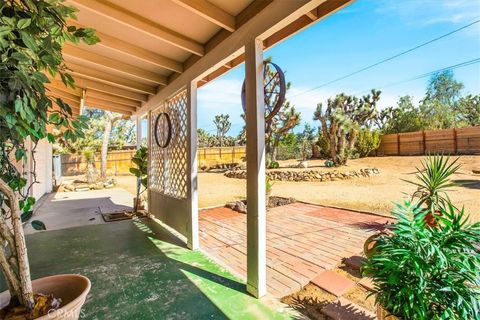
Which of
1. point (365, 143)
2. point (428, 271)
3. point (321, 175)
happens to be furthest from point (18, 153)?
point (365, 143)

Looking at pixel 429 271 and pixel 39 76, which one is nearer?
pixel 39 76

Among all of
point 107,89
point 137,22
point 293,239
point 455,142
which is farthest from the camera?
point 455,142

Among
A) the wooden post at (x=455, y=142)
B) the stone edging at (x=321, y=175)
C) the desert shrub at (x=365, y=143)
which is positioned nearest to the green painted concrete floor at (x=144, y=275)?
the stone edging at (x=321, y=175)

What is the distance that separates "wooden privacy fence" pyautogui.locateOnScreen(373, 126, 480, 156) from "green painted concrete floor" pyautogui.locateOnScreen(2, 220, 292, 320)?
41.7 feet

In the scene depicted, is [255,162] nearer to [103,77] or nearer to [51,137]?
[51,137]

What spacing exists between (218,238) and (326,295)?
1.96 meters

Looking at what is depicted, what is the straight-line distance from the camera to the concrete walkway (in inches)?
194

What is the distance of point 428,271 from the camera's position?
1329 mm

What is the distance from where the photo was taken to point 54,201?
716cm

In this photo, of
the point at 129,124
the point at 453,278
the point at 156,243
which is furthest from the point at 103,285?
the point at 129,124

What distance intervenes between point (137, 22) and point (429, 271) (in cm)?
296

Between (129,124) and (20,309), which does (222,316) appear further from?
(129,124)

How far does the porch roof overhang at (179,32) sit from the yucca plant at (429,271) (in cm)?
162

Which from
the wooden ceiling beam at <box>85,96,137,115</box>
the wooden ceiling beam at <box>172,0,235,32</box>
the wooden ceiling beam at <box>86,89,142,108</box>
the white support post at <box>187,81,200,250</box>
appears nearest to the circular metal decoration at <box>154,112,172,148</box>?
the white support post at <box>187,81,200,250</box>
